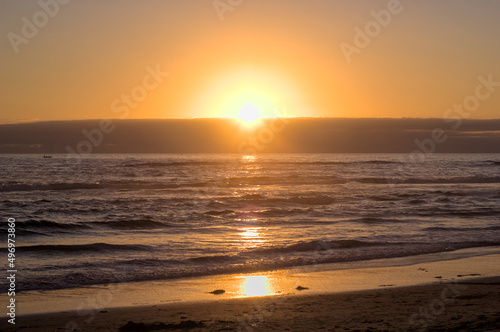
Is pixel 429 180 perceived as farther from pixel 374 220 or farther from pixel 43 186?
pixel 43 186

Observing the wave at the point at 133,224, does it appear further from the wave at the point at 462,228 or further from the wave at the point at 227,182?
the wave at the point at 227,182

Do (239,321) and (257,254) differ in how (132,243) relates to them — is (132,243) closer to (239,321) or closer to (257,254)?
(257,254)

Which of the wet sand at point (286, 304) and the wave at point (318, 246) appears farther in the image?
the wave at point (318, 246)

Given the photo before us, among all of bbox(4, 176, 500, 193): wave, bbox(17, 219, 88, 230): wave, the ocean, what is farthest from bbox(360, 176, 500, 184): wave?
bbox(17, 219, 88, 230): wave

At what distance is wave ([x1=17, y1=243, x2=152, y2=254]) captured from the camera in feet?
49.3

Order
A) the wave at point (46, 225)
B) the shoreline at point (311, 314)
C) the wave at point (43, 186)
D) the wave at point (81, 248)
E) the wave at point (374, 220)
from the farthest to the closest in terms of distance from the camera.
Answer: the wave at point (43, 186) → the wave at point (374, 220) → the wave at point (46, 225) → the wave at point (81, 248) → the shoreline at point (311, 314)

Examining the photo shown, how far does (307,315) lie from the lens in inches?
314

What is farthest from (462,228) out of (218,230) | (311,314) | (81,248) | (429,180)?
(429,180)

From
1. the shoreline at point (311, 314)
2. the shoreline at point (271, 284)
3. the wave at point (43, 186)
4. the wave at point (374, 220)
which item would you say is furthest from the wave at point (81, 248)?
the wave at point (43, 186)

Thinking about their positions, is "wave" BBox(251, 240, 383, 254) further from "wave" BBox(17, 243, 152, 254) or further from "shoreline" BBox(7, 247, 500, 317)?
"wave" BBox(17, 243, 152, 254)

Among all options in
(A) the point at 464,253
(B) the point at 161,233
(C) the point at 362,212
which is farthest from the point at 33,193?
(A) the point at 464,253

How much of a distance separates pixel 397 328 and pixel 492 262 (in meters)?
7.38

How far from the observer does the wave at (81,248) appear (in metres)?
15.0

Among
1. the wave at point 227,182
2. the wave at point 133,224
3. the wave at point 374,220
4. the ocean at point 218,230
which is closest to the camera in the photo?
the ocean at point 218,230
